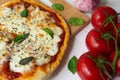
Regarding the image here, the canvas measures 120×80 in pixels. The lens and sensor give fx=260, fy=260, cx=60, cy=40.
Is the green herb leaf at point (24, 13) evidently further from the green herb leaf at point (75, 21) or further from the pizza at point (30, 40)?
the green herb leaf at point (75, 21)

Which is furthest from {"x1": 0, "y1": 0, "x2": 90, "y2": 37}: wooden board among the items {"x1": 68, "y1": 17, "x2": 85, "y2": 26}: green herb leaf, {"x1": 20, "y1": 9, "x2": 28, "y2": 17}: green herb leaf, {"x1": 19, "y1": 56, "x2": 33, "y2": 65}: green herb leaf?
{"x1": 19, "y1": 56, "x2": 33, "y2": 65}: green herb leaf

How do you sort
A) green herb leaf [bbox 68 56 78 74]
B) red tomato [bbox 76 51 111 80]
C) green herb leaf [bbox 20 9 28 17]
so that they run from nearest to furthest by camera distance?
1. red tomato [bbox 76 51 111 80]
2. green herb leaf [bbox 68 56 78 74]
3. green herb leaf [bbox 20 9 28 17]

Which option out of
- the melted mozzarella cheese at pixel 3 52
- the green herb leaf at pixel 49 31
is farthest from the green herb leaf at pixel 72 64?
the melted mozzarella cheese at pixel 3 52

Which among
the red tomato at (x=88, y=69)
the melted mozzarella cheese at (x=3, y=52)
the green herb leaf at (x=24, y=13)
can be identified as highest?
the green herb leaf at (x=24, y=13)

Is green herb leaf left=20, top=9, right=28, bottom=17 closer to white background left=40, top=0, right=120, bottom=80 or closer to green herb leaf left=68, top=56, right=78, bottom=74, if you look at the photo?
white background left=40, top=0, right=120, bottom=80

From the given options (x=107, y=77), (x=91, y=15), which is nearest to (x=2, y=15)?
(x=91, y=15)

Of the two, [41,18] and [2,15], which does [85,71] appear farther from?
[2,15]

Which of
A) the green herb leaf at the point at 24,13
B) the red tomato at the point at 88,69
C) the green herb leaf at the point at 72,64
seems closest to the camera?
the red tomato at the point at 88,69
